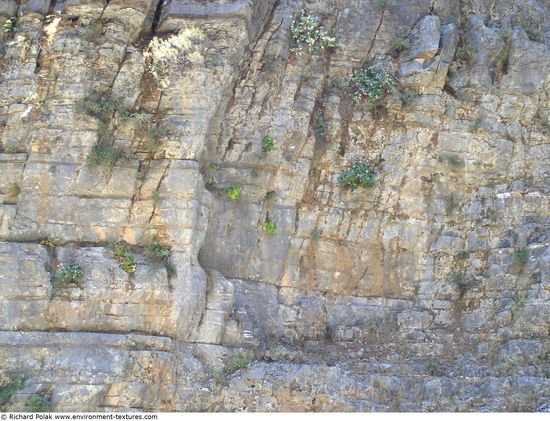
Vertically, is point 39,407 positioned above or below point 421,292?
below

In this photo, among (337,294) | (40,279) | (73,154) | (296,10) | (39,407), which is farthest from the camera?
(296,10)

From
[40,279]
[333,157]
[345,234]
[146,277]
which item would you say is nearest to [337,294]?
[345,234]

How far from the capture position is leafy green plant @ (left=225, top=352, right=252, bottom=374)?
1346 cm

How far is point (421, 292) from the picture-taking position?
15.1 metres

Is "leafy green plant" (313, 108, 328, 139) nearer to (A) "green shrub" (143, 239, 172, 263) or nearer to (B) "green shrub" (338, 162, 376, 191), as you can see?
(B) "green shrub" (338, 162, 376, 191)

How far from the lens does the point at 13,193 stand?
13875 mm

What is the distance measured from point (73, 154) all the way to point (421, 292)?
258 inches

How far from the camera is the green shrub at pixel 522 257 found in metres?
14.6

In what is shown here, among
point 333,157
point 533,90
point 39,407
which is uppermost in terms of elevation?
point 533,90

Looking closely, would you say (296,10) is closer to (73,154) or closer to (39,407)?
(73,154)

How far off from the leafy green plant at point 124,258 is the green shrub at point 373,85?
5.25 meters

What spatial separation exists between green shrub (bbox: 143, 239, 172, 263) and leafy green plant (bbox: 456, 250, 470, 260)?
527 centimetres

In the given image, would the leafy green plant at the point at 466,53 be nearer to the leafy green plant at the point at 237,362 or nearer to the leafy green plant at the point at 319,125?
the leafy green plant at the point at 319,125

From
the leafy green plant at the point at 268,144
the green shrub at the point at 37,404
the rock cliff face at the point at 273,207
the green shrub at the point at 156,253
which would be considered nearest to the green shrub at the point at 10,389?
the rock cliff face at the point at 273,207
